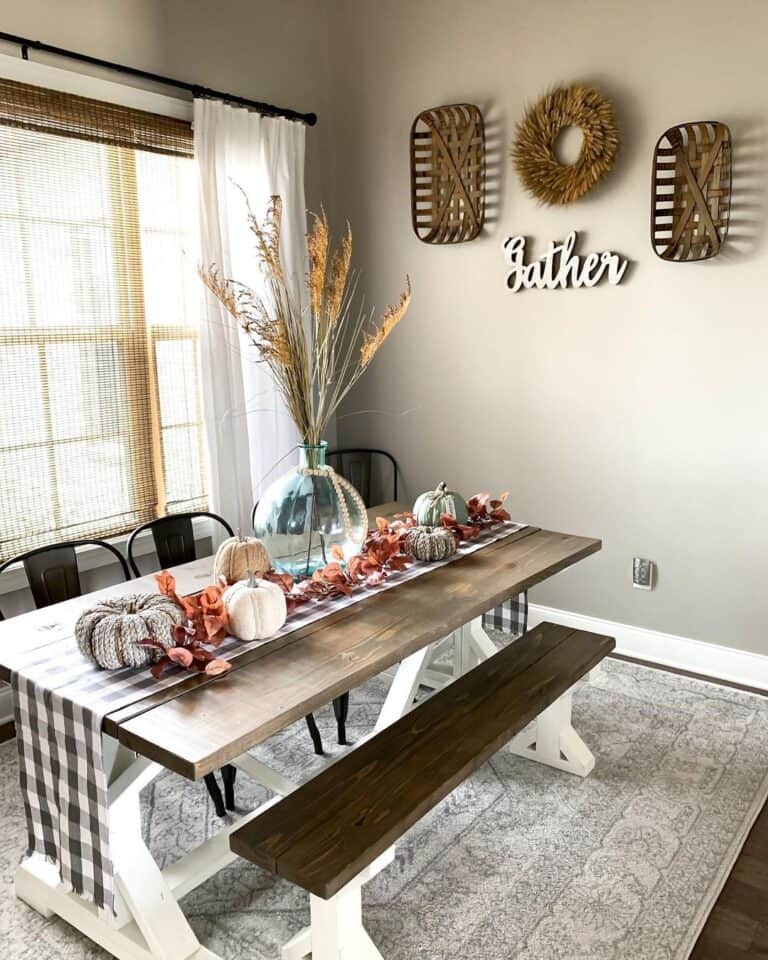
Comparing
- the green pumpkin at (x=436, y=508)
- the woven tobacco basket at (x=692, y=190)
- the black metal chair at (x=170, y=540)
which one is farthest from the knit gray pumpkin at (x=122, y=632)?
the woven tobacco basket at (x=692, y=190)

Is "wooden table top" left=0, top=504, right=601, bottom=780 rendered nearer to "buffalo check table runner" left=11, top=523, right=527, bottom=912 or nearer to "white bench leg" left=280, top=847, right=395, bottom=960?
"buffalo check table runner" left=11, top=523, right=527, bottom=912

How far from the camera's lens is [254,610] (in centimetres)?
193

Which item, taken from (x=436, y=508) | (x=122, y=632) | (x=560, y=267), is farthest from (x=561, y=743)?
(x=560, y=267)

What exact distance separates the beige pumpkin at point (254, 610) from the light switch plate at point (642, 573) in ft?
6.52

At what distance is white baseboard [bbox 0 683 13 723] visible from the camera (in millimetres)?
3018

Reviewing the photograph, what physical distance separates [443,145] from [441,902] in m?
2.99

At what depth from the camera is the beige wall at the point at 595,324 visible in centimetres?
310

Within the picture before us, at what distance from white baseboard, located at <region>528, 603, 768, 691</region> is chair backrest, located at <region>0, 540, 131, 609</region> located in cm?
212

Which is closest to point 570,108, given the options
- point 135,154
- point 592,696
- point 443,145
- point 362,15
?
point 443,145

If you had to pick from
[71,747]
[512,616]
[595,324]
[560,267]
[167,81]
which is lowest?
[512,616]

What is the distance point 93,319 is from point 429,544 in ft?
5.42

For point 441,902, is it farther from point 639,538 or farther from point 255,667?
point 639,538

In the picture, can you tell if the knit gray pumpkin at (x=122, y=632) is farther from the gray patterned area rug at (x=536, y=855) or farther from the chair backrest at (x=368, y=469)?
the chair backrest at (x=368, y=469)

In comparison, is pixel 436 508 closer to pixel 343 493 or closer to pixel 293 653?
pixel 343 493
